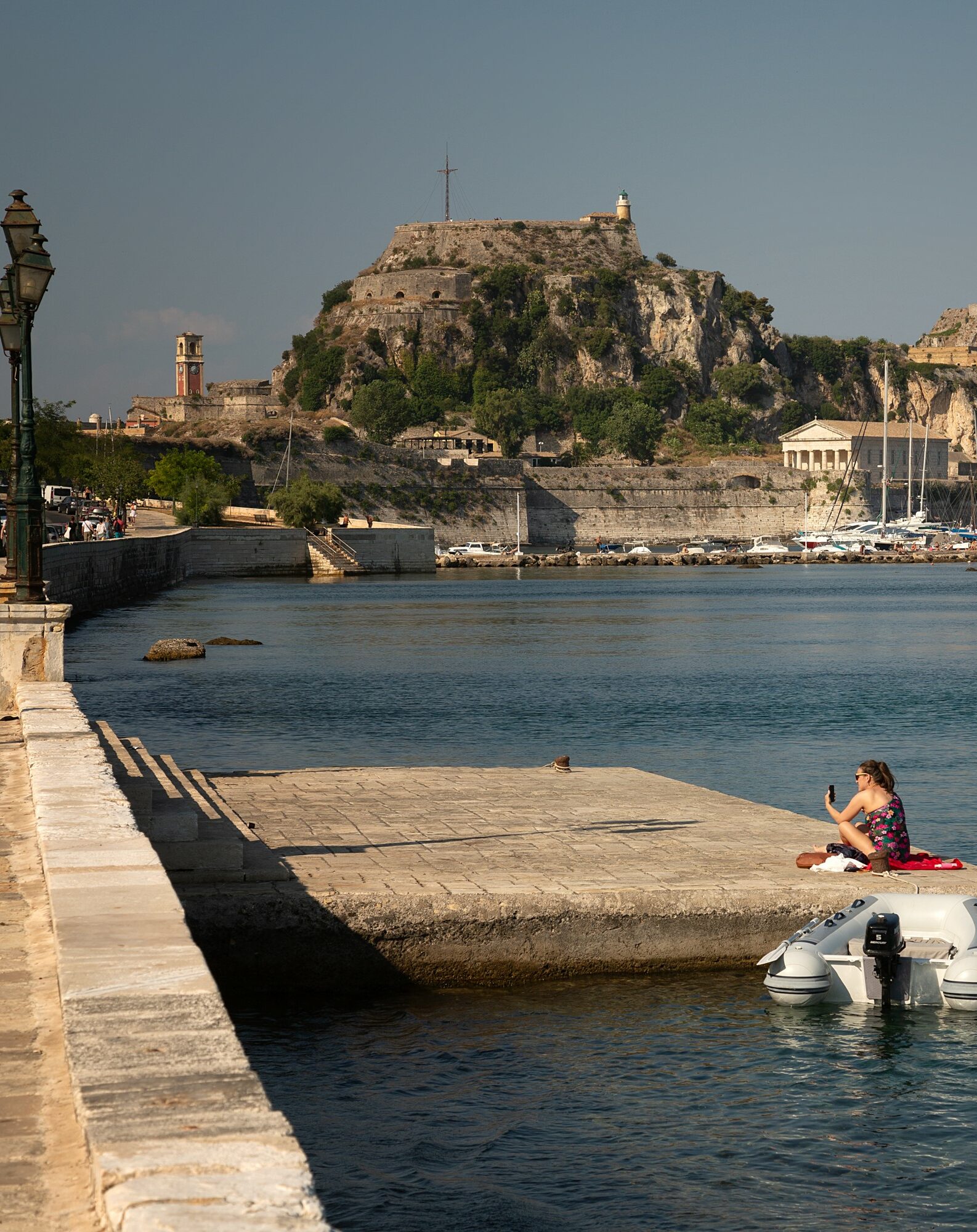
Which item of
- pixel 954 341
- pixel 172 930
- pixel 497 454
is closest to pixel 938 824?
pixel 172 930

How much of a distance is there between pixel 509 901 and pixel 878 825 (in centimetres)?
253

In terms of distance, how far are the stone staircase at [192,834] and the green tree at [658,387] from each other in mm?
119538

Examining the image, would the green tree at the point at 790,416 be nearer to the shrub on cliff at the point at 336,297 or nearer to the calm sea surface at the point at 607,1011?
the shrub on cliff at the point at 336,297

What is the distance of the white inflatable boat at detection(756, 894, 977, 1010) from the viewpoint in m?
7.84

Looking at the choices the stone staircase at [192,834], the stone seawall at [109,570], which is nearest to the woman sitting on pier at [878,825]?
the stone staircase at [192,834]

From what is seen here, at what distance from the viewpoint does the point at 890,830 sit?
9477mm

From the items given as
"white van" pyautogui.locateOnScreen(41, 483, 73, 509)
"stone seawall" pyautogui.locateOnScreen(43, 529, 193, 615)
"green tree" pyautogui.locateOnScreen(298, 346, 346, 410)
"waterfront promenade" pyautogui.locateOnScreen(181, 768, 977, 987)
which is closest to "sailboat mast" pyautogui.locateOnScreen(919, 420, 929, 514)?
"green tree" pyautogui.locateOnScreen(298, 346, 346, 410)

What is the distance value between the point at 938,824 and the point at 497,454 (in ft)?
346

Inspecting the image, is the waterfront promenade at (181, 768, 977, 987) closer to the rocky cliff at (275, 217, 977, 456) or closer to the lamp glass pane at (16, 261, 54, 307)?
the lamp glass pane at (16, 261, 54, 307)

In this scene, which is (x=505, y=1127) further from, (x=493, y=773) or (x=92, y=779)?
(x=493, y=773)

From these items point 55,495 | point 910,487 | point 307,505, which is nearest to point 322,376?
point 307,505

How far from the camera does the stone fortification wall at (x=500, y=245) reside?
442 feet

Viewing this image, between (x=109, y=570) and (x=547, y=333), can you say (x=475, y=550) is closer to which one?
(x=547, y=333)

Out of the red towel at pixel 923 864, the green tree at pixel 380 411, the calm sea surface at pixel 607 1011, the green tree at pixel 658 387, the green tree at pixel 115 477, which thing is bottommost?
the calm sea surface at pixel 607 1011
